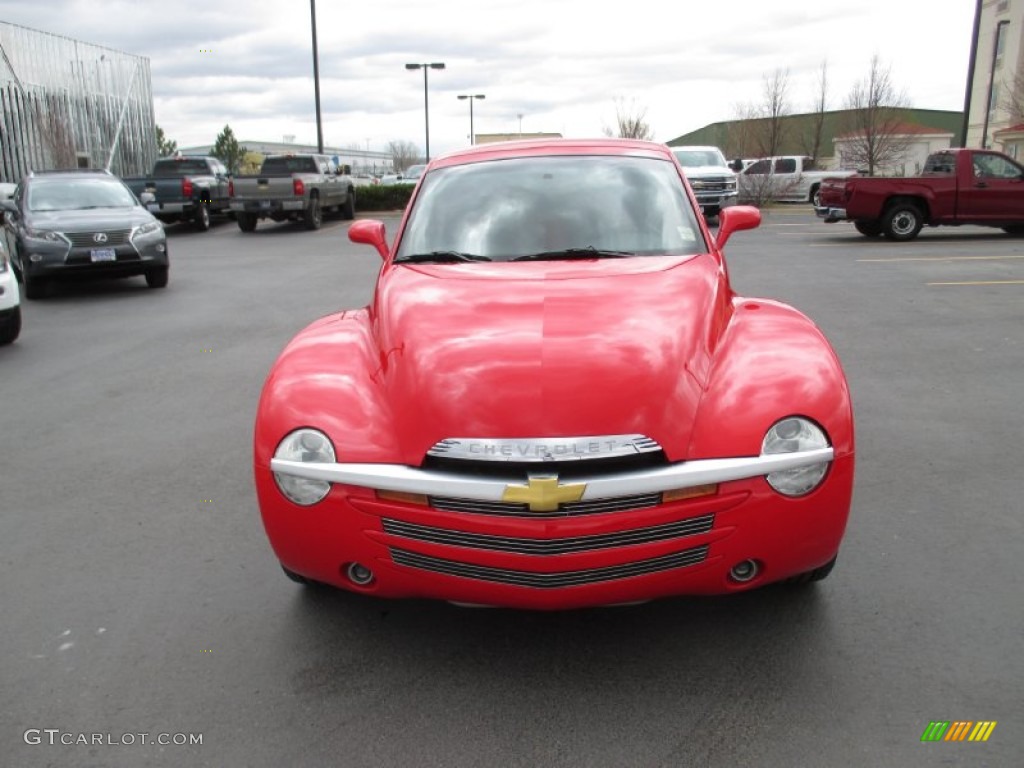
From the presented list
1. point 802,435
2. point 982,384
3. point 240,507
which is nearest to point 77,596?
point 240,507

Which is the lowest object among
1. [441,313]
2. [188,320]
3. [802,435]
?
[188,320]

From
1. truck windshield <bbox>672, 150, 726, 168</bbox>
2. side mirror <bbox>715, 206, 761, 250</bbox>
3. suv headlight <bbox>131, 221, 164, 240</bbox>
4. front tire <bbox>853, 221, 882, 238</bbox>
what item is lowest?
front tire <bbox>853, 221, 882, 238</bbox>

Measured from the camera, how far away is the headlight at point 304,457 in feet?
9.65

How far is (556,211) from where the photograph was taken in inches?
172

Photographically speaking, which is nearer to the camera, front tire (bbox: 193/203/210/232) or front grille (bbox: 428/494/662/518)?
front grille (bbox: 428/494/662/518)

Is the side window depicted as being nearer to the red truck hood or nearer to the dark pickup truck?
the red truck hood

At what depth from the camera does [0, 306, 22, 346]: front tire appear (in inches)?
347

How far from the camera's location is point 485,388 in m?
2.91

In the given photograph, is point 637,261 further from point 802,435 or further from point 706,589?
point 706,589

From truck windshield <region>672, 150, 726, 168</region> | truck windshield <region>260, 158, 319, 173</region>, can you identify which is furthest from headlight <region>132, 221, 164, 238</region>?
truck windshield <region>672, 150, 726, 168</region>

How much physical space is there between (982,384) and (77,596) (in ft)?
20.2

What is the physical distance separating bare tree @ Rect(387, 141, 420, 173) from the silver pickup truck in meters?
78.2

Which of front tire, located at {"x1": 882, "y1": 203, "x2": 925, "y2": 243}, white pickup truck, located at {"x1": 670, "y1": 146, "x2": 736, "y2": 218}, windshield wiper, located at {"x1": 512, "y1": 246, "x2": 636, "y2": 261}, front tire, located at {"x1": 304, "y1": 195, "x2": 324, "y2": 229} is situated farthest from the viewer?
front tire, located at {"x1": 304, "y1": 195, "x2": 324, "y2": 229}

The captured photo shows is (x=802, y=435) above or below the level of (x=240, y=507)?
above
